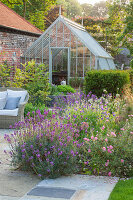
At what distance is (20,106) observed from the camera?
8430 millimetres

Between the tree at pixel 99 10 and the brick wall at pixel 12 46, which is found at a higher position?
the tree at pixel 99 10

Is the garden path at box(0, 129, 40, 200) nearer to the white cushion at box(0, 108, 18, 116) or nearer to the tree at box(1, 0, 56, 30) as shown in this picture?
the white cushion at box(0, 108, 18, 116)

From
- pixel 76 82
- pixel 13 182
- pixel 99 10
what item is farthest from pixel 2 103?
pixel 99 10

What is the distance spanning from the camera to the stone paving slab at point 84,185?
3877 millimetres

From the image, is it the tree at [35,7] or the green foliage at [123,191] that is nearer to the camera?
the green foliage at [123,191]

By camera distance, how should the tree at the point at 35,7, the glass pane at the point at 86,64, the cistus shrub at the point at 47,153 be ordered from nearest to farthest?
the cistus shrub at the point at 47,153, the glass pane at the point at 86,64, the tree at the point at 35,7

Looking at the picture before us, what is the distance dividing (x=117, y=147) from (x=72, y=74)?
12414mm

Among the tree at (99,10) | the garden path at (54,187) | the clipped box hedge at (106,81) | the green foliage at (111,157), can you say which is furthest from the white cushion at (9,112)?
the tree at (99,10)

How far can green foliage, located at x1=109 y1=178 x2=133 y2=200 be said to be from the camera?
3.79 m

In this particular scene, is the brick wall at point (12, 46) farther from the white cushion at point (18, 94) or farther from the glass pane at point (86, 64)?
the white cushion at point (18, 94)

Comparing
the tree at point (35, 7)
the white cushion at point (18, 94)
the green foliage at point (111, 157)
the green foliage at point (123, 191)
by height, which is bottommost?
the green foliage at point (123, 191)

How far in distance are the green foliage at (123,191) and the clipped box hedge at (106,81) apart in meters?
7.71

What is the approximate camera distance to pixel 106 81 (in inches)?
474

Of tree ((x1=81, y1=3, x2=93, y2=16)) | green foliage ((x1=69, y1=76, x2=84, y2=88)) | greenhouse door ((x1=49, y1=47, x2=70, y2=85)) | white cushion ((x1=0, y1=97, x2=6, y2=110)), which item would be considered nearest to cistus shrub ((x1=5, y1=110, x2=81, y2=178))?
white cushion ((x1=0, y1=97, x2=6, y2=110))
